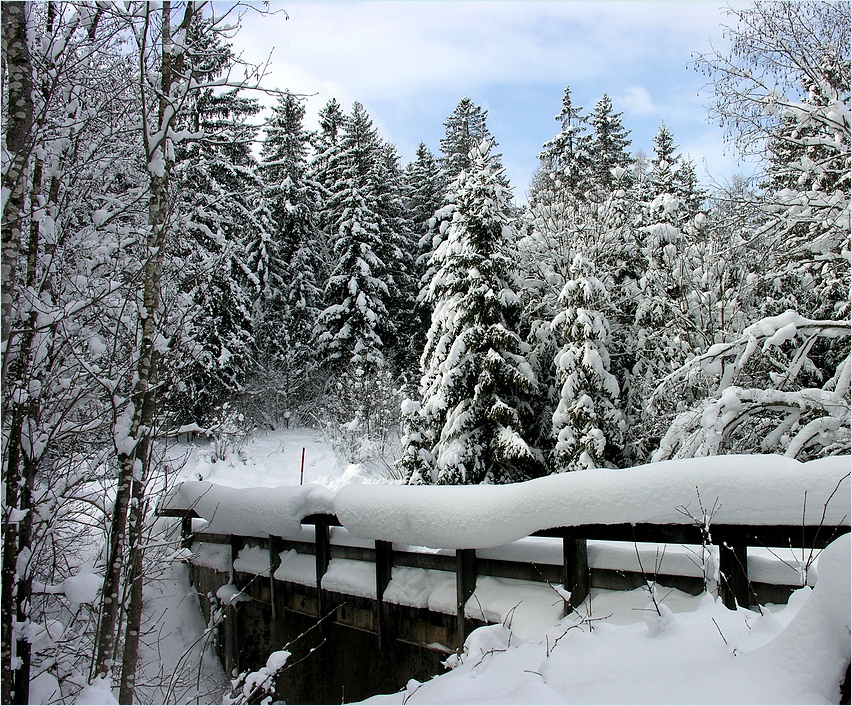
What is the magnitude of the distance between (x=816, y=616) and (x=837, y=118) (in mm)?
7884

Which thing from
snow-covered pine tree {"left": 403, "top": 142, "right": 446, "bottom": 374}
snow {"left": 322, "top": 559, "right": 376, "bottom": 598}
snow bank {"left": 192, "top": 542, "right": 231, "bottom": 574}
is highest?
snow-covered pine tree {"left": 403, "top": 142, "right": 446, "bottom": 374}

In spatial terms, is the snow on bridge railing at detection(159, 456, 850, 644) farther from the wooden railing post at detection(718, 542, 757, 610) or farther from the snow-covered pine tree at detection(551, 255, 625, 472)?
the snow-covered pine tree at detection(551, 255, 625, 472)

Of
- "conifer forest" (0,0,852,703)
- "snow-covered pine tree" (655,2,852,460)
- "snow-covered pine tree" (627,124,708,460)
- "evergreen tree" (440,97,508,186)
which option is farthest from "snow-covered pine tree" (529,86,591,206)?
"snow-covered pine tree" (655,2,852,460)

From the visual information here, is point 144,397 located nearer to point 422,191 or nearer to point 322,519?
point 322,519

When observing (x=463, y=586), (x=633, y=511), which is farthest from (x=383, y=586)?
(x=633, y=511)

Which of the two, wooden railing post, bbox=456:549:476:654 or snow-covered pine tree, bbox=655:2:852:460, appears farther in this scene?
snow-covered pine tree, bbox=655:2:852:460

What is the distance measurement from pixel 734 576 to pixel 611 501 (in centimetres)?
91

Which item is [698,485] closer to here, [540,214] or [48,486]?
[48,486]

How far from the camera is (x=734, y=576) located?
13.5 feet

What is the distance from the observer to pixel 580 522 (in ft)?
14.2

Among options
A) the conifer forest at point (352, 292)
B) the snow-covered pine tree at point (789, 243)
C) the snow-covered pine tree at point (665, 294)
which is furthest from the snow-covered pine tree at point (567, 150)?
the snow-covered pine tree at point (789, 243)

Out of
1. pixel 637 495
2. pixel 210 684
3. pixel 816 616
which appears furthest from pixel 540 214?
pixel 816 616

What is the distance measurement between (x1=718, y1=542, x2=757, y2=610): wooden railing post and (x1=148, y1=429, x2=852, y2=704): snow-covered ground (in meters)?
0.17

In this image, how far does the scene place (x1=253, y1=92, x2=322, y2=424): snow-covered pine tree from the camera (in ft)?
96.7
